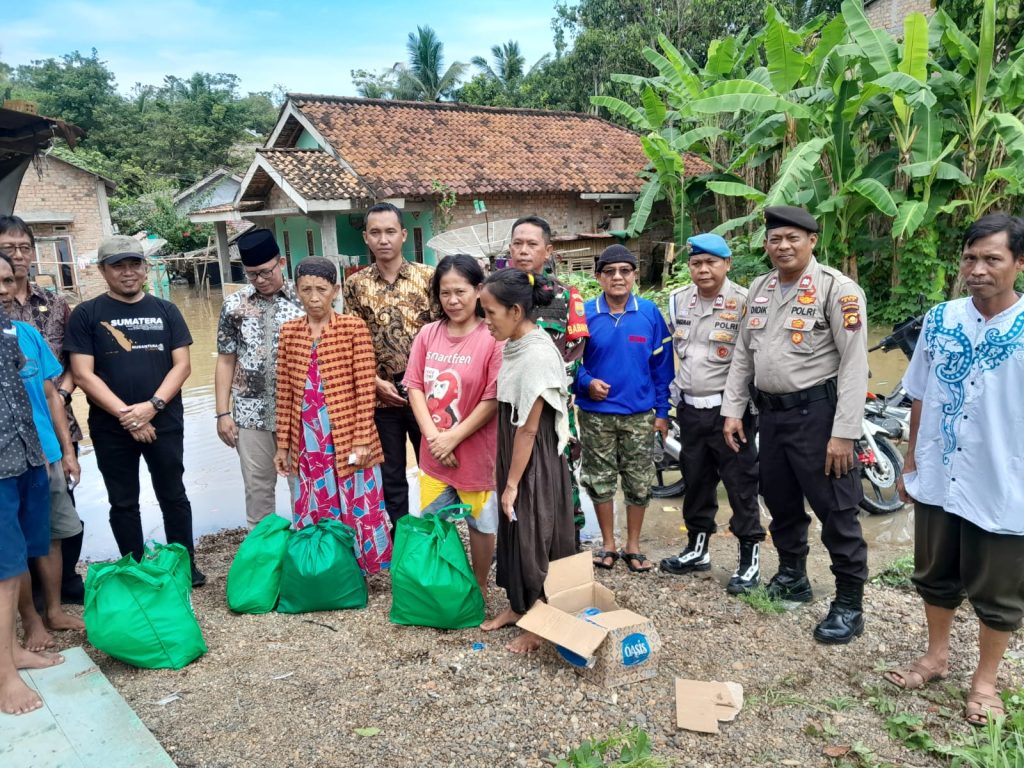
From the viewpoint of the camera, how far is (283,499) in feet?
18.6

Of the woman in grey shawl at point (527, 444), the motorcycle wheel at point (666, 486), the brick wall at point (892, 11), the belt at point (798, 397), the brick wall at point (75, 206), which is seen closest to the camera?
the woman in grey shawl at point (527, 444)

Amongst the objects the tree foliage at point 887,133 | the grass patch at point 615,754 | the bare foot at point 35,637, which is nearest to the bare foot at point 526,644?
the grass patch at point 615,754

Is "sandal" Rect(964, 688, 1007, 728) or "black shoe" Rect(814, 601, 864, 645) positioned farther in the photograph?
"black shoe" Rect(814, 601, 864, 645)

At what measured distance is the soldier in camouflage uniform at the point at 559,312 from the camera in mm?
3510

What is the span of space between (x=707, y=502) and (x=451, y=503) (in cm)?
147

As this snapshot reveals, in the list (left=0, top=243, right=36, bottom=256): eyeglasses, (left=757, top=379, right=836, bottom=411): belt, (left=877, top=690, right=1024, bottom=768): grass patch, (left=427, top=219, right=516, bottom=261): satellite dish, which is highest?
(left=427, top=219, right=516, bottom=261): satellite dish

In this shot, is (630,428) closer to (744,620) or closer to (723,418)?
(723,418)

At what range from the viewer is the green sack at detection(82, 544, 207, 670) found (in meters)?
2.87

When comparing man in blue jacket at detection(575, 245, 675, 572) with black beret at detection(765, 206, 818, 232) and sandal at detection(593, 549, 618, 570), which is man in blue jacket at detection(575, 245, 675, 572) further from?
black beret at detection(765, 206, 818, 232)

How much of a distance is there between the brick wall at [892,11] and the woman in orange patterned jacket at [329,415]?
20.0 meters

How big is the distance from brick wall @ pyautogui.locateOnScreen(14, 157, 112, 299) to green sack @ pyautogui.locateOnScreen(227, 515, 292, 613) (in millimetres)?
19330

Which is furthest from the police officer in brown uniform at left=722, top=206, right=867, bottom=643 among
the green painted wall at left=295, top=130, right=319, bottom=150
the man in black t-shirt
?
the green painted wall at left=295, top=130, right=319, bottom=150

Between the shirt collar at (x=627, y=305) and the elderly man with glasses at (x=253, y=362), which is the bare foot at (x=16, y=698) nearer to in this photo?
the elderly man with glasses at (x=253, y=362)

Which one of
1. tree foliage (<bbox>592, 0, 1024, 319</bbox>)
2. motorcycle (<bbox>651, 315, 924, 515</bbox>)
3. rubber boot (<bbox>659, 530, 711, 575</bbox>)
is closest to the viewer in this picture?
rubber boot (<bbox>659, 530, 711, 575</bbox>)
